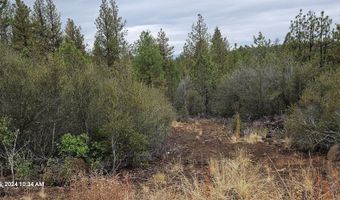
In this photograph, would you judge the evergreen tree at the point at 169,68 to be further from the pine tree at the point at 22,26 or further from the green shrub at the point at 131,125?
the green shrub at the point at 131,125

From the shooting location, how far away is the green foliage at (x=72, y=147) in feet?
33.3

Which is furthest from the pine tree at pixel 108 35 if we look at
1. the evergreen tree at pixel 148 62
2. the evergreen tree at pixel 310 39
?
the evergreen tree at pixel 310 39

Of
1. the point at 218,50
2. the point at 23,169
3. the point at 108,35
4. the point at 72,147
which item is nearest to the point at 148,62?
the point at 108,35

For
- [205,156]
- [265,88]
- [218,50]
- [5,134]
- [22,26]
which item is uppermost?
[22,26]

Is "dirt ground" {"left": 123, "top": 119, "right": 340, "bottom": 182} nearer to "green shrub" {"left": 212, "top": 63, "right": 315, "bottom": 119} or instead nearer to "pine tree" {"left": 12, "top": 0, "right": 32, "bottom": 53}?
"green shrub" {"left": 212, "top": 63, "right": 315, "bottom": 119}

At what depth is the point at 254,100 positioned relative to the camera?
2723cm

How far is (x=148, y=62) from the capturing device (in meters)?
31.3

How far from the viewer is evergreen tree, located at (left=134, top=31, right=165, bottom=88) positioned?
1225 inches

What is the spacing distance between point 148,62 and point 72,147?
21598 millimetres

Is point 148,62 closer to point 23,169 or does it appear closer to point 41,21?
point 41,21

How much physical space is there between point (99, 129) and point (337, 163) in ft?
21.7

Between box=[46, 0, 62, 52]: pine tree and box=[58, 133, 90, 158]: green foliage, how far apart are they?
23.1 metres

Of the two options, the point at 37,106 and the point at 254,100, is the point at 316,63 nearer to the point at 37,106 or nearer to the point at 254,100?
the point at 254,100

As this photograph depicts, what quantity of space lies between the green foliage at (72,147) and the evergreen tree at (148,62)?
67.9 ft
